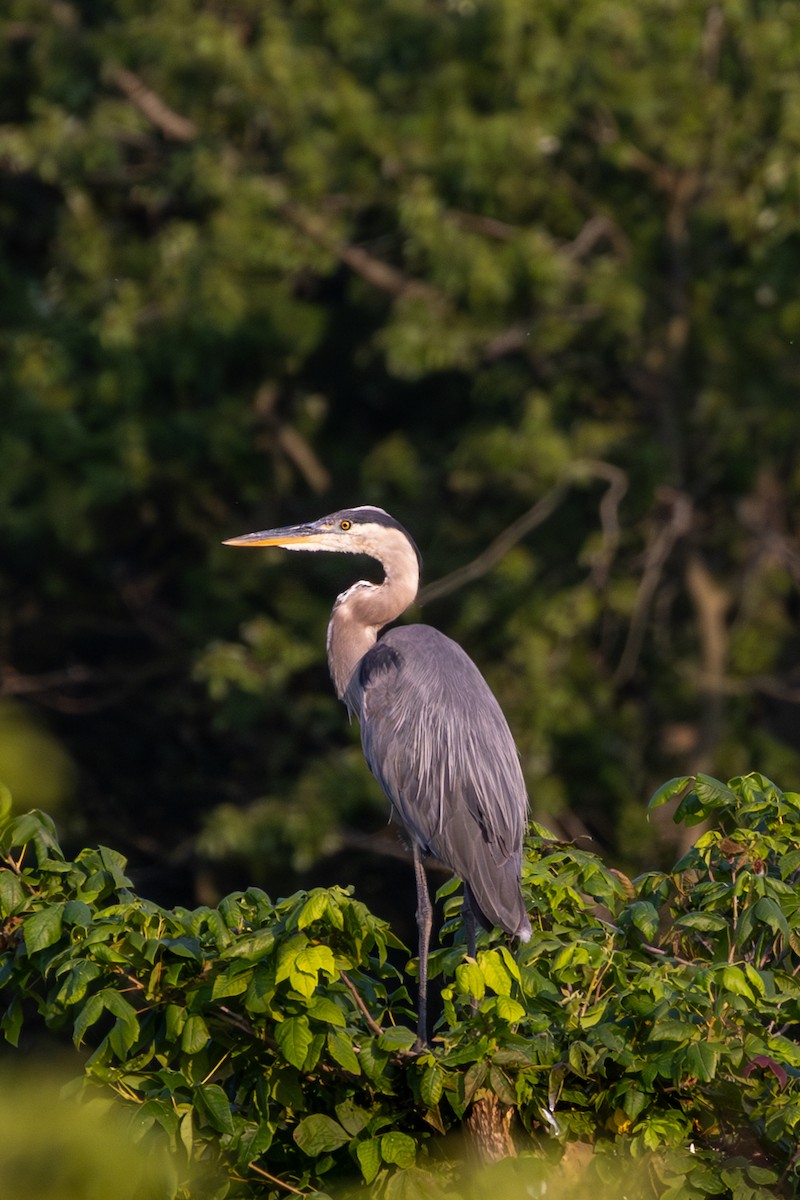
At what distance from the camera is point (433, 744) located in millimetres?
4613

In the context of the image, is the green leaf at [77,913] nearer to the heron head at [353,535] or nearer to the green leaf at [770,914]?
the green leaf at [770,914]

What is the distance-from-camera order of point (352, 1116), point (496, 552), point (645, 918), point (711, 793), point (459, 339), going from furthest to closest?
point (496, 552), point (459, 339), point (711, 793), point (645, 918), point (352, 1116)

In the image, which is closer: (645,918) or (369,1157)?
(369,1157)

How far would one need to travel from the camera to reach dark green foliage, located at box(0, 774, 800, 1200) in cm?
288

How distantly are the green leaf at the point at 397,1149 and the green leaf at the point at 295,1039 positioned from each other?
0.22 metres

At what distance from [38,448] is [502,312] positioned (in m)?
2.59

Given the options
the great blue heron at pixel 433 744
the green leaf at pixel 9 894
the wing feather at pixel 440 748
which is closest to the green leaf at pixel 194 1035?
the green leaf at pixel 9 894

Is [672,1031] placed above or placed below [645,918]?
above

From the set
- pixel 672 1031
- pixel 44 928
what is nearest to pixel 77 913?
pixel 44 928

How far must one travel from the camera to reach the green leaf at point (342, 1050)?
9.62ft

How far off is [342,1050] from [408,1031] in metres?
0.12

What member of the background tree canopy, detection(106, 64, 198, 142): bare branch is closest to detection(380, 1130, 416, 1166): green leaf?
the background tree canopy

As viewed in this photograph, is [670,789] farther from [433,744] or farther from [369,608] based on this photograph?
[369,608]

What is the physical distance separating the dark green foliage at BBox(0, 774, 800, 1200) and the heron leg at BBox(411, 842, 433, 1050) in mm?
431
